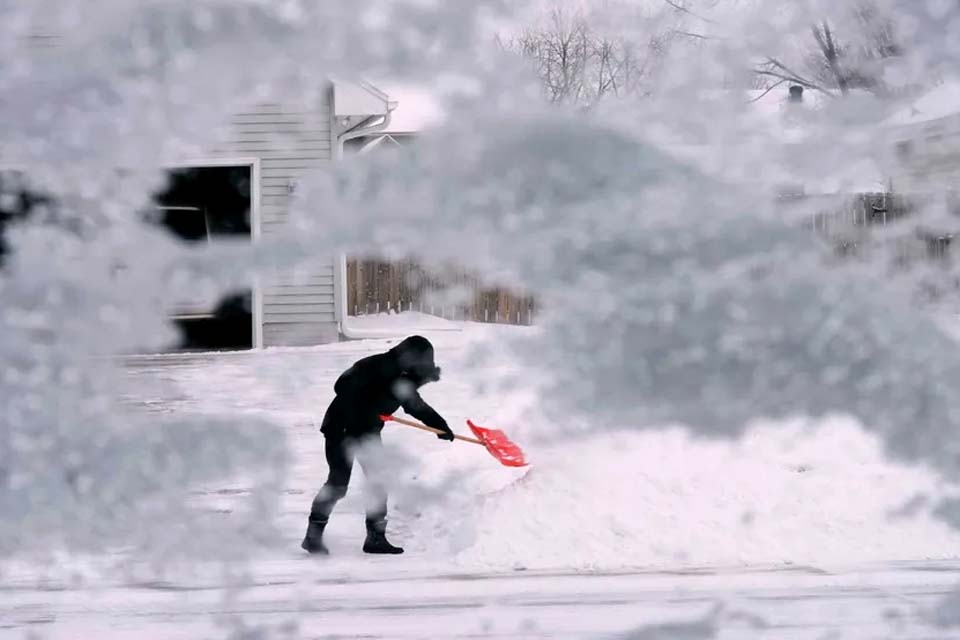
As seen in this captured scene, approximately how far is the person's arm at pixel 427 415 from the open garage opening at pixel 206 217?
1022mm

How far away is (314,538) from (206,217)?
1261mm

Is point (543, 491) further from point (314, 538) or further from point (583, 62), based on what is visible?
point (583, 62)

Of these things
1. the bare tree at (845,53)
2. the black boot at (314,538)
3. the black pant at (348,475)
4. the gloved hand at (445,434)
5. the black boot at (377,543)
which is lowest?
the black boot at (377,543)

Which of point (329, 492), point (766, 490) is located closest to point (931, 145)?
point (766, 490)

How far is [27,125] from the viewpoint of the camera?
1448 millimetres

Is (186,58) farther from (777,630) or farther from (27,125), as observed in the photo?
(777,630)

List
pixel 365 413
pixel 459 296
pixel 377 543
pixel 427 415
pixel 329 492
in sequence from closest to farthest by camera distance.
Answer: pixel 459 296, pixel 365 413, pixel 329 492, pixel 427 415, pixel 377 543

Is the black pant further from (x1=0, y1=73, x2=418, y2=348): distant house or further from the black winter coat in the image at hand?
(x1=0, y1=73, x2=418, y2=348): distant house

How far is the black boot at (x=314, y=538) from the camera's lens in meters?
2.44

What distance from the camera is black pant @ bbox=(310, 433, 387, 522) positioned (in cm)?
166

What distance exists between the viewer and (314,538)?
8.59 ft

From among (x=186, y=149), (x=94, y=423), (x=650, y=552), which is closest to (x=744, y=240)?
(x=186, y=149)

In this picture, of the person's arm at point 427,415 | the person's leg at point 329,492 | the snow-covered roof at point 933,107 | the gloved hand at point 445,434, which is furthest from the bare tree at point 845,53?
the gloved hand at point 445,434

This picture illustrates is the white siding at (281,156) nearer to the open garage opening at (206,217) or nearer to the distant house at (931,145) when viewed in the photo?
the open garage opening at (206,217)
